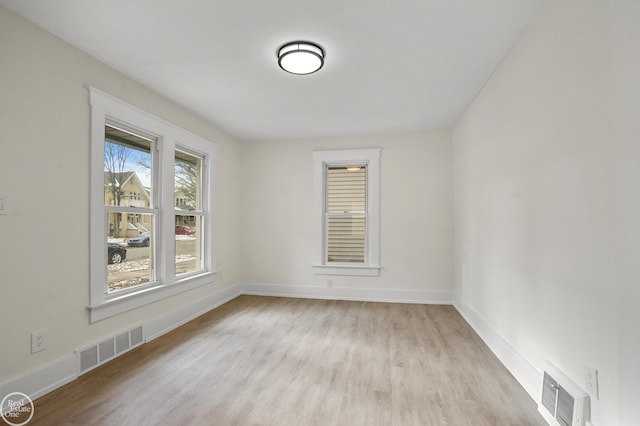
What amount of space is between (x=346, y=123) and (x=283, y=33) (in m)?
2.16

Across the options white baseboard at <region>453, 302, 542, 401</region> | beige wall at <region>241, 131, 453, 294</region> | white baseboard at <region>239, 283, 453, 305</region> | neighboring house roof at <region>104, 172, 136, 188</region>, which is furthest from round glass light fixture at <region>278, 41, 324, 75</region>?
white baseboard at <region>239, 283, 453, 305</region>

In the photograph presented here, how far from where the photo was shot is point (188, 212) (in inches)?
157

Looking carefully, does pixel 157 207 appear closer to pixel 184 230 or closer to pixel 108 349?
pixel 184 230

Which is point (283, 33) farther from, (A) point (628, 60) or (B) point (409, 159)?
(B) point (409, 159)

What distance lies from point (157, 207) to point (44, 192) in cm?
121

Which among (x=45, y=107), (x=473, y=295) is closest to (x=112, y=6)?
(x=45, y=107)

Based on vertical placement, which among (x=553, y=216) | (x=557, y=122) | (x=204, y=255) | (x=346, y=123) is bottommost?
(x=204, y=255)

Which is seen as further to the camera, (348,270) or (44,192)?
(348,270)

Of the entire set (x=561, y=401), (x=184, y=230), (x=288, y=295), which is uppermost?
(x=184, y=230)

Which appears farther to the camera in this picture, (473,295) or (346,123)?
(346,123)

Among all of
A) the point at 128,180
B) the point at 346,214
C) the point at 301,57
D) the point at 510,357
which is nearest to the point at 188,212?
the point at 128,180

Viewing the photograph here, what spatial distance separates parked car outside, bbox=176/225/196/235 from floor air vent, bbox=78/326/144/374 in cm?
119

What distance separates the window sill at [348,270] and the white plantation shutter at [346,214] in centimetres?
16

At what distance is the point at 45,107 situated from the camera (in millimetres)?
2258
